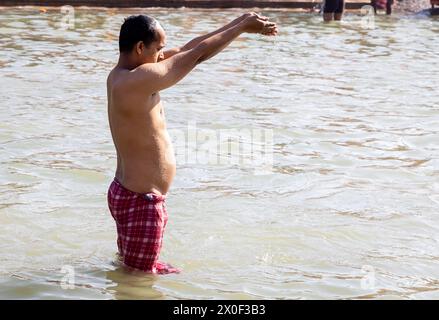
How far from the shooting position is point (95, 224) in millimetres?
6547

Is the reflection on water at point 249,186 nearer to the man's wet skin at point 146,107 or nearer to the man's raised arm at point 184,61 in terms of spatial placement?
the man's wet skin at point 146,107

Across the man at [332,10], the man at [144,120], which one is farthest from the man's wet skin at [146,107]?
the man at [332,10]

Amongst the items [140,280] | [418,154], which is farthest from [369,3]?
[140,280]

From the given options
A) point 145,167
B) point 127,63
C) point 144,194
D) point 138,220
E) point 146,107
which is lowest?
point 138,220

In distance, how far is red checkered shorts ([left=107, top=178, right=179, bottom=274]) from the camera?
5008mm

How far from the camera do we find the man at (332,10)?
20734 mm

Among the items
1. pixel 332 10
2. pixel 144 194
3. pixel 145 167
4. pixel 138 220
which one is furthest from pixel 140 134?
pixel 332 10

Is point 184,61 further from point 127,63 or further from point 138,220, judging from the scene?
point 138,220

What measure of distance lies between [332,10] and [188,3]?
12.5ft

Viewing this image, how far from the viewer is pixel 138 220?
16.4 feet

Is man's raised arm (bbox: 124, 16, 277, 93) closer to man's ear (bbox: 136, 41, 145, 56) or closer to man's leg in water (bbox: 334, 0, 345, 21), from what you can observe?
man's ear (bbox: 136, 41, 145, 56)

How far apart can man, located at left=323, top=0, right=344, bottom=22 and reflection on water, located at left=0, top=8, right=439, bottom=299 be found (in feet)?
20.0

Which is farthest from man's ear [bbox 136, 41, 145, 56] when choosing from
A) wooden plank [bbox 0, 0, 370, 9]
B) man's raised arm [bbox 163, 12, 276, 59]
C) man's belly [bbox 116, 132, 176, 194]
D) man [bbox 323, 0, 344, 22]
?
wooden plank [bbox 0, 0, 370, 9]
